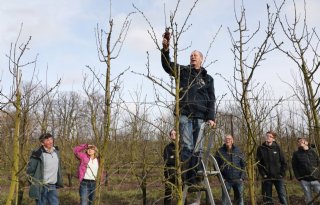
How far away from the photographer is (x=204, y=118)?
412cm

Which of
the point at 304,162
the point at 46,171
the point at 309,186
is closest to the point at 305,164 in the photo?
the point at 304,162

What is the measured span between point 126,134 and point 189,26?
11586 millimetres

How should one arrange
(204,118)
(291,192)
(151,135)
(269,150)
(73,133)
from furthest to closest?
(73,133)
(151,135)
(291,192)
(269,150)
(204,118)

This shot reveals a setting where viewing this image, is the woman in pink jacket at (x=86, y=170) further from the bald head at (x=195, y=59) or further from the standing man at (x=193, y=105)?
the bald head at (x=195, y=59)

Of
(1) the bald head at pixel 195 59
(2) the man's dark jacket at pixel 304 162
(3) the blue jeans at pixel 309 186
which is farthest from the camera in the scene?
(2) the man's dark jacket at pixel 304 162

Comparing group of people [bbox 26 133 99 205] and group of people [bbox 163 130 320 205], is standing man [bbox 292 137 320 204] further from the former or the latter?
group of people [bbox 26 133 99 205]

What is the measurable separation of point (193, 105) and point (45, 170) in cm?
352

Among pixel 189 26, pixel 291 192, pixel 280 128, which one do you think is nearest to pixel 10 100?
pixel 189 26

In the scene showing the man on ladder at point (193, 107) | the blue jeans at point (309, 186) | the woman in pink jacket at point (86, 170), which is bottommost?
the blue jeans at point (309, 186)

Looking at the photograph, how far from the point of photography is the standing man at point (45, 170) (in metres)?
6.16

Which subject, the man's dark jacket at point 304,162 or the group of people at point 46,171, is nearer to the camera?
the group of people at point 46,171

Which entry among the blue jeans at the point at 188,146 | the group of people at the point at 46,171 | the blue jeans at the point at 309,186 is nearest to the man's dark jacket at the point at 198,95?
the blue jeans at the point at 188,146

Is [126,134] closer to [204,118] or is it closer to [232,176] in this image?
[232,176]

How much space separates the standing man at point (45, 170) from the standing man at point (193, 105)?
324 centimetres
